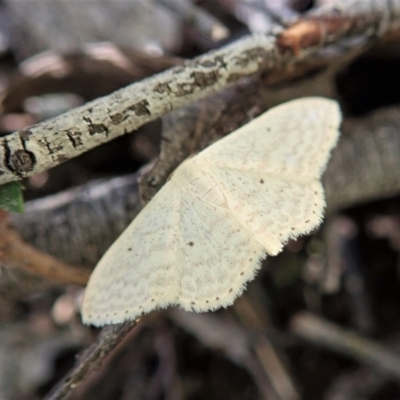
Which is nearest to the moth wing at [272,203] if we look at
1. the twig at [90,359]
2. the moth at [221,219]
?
the moth at [221,219]

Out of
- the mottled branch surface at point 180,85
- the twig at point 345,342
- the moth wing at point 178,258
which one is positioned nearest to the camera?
the mottled branch surface at point 180,85

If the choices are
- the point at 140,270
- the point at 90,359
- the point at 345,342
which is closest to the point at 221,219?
the point at 140,270

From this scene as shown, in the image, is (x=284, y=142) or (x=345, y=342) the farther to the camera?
(x=345, y=342)

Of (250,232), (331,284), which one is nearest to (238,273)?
(250,232)

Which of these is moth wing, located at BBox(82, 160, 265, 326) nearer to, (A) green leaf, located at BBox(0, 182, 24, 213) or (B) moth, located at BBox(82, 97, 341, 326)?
(B) moth, located at BBox(82, 97, 341, 326)

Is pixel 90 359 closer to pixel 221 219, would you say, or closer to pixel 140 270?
pixel 140 270

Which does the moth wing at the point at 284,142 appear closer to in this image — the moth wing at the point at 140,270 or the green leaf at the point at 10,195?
the moth wing at the point at 140,270
